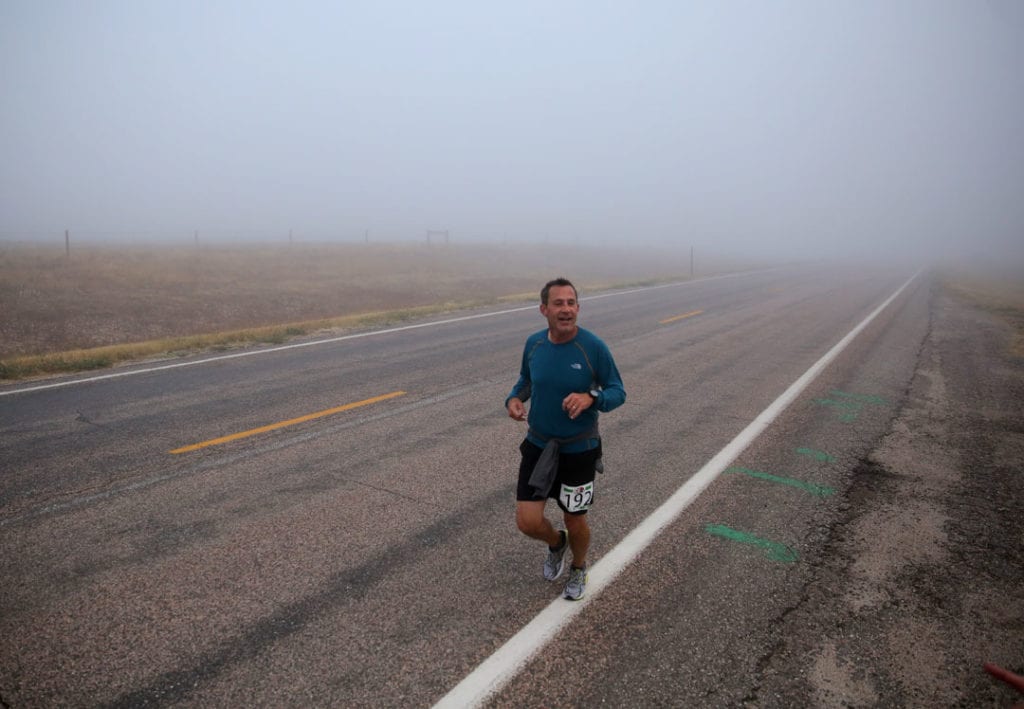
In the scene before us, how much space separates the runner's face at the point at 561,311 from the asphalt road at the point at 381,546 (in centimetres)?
155

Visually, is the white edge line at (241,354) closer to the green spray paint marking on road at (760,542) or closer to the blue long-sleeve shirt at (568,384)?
the blue long-sleeve shirt at (568,384)

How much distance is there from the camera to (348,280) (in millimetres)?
30000

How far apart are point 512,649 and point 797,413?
18.2 ft

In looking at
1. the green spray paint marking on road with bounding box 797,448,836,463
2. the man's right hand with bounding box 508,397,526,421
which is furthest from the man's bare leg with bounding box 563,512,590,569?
the green spray paint marking on road with bounding box 797,448,836,463

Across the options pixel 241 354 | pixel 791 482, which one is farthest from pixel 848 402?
pixel 241 354

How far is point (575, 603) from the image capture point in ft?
11.3

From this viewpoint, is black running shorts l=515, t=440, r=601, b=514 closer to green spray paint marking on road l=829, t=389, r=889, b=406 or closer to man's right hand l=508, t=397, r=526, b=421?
man's right hand l=508, t=397, r=526, b=421

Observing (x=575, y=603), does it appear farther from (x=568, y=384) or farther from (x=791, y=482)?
(x=791, y=482)

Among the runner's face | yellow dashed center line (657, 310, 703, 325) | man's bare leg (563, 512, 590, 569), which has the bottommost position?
man's bare leg (563, 512, 590, 569)

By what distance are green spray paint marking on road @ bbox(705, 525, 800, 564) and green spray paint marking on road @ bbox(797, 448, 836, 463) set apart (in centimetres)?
199

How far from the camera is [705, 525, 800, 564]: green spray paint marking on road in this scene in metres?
3.96

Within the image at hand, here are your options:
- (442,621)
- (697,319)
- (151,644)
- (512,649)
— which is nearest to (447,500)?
(442,621)

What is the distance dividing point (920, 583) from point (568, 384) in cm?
256

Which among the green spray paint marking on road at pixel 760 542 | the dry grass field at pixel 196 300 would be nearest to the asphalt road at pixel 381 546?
the green spray paint marking on road at pixel 760 542
